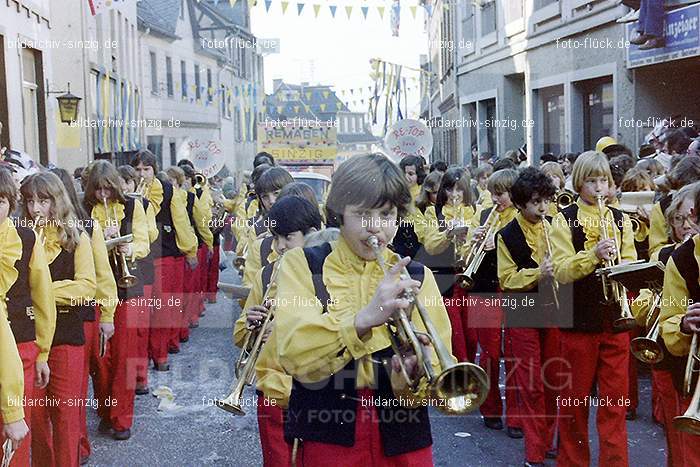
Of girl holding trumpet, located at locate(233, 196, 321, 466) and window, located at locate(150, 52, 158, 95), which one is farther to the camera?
window, located at locate(150, 52, 158, 95)

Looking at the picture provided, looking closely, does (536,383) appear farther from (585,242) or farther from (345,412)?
(345,412)

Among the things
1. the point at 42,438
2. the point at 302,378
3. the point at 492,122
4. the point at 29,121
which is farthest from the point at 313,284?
the point at 492,122

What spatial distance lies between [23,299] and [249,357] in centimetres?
119

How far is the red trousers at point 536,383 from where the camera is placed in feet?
20.3

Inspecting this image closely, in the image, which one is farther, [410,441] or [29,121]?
[29,121]

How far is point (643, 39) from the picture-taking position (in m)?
13.4

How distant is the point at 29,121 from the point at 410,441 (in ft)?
50.3

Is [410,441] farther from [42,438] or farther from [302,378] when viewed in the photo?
[42,438]

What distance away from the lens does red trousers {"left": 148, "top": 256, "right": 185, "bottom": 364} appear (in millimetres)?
9375

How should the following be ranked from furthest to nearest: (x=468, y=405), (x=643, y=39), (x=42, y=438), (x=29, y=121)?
(x=29, y=121)
(x=643, y=39)
(x=42, y=438)
(x=468, y=405)

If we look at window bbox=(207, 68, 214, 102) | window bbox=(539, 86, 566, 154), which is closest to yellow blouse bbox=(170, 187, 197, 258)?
window bbox=(539, 86, 566, 154)

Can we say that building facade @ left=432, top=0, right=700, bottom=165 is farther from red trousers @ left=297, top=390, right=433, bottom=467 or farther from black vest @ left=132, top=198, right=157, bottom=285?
red trousers @ left=297, top=390, right=433, bottom=467

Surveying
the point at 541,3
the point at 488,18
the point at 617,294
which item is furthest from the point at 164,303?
the point at 488,18

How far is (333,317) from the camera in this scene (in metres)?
3.24
